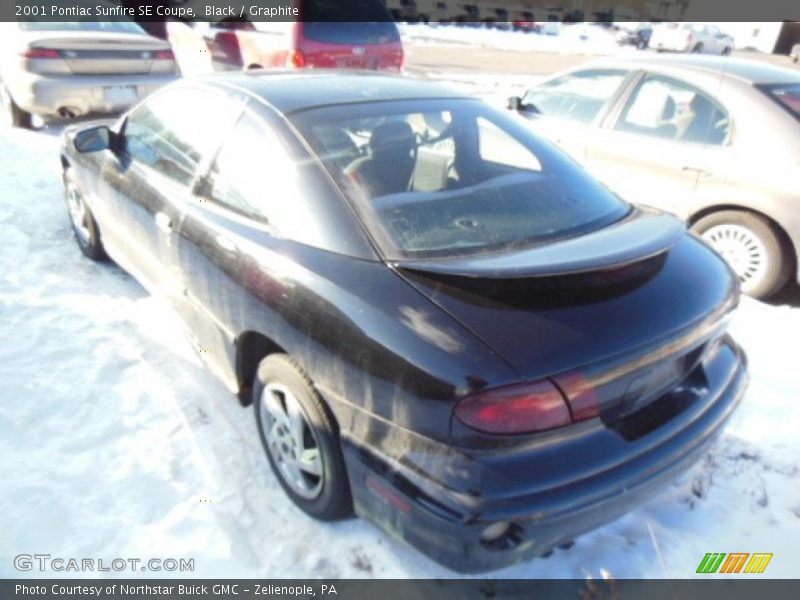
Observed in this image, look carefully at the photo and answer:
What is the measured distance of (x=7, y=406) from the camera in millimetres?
2648

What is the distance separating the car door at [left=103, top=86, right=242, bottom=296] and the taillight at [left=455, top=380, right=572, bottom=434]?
173 centimetres

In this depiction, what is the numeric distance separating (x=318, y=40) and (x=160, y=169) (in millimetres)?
4925

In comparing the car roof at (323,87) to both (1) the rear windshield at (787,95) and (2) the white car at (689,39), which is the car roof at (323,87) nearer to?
(1) the rear windshield at (787,95)

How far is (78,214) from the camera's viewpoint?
4008mm

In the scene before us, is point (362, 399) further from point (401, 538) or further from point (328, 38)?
point (328, 38)

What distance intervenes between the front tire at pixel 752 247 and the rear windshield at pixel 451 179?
195cm

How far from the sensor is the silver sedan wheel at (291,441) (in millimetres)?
2062

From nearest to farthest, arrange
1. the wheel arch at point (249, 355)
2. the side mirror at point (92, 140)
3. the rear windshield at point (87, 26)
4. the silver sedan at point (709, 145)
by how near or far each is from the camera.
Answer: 1. the wheel arch at point (249, 355)
2. the side mirror at point (92, 140)
3. the silver sedan at point (709, 145)
4. the rear windshield at point (87, 26)

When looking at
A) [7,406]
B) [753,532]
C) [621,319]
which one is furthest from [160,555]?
[753,532]

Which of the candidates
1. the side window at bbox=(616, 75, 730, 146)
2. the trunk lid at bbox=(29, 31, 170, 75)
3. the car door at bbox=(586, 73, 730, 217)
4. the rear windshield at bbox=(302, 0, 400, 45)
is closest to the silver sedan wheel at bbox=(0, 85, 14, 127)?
the trunk lid at bbox=(29, 31, 170, 75)

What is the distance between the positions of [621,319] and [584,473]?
472 millimetres

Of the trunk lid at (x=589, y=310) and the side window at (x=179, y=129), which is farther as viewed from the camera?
the side window at (x=179, y=129)
